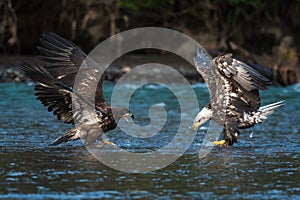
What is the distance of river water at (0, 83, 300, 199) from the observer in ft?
18.6

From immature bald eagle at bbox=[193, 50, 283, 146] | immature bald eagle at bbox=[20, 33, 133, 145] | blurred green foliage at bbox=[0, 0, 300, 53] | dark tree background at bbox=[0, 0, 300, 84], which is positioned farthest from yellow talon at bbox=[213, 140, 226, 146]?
blurred green foliage at bbox=[0, 0, 300, 53]

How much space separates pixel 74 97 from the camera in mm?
7512

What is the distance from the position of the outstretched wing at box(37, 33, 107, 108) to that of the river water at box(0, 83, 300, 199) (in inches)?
26.7

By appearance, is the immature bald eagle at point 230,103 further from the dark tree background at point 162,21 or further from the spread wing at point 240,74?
the dark tree background at point 162,21

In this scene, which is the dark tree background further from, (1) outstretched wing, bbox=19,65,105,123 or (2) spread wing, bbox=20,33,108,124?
(1) outstretched wing, bbox=19,65,105,123

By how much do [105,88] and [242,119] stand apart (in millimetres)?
5082

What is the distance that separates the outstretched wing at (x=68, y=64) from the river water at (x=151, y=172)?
26.7 inches

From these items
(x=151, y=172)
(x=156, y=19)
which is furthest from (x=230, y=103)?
(x=156, y=19)

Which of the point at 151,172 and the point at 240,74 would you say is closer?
the point at 151,172

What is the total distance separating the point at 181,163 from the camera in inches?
275

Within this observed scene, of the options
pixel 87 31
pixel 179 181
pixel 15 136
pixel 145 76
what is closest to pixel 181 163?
pixel 179 181

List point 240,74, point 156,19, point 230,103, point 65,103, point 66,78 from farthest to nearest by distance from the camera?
point 156,19
point 230,103
point 66,78
point 240,74
point 65,103

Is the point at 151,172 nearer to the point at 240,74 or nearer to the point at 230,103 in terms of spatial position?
the point at 240,74

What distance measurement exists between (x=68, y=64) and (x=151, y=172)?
210 centimetres
